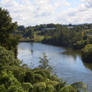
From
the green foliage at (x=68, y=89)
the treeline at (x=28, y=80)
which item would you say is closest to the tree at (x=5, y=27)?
the treeline at (x=28, y=80)

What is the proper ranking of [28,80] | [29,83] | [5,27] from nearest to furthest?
1. [29,83]
2. [28,80]
3. [5,27]

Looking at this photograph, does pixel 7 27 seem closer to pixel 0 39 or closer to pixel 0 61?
pixel 0 39

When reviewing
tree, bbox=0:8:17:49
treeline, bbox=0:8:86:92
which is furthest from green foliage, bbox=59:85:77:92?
tree, bbox=0:8:17:49

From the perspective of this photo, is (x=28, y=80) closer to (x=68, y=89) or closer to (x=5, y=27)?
(x=68, y=89)

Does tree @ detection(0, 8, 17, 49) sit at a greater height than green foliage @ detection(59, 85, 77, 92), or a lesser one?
greater

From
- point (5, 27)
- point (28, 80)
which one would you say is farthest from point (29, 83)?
point (5, 27)

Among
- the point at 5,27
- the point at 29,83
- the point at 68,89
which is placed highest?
the point at 5,27

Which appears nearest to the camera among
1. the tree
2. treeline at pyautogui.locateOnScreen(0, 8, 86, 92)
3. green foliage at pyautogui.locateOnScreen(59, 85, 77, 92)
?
green foliage at pyautogui.locateOnScreen(59, 85, 77, 92)

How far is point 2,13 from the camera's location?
30.9 metres

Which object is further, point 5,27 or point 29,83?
point 5,27

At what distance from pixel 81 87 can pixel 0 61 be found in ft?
32.0

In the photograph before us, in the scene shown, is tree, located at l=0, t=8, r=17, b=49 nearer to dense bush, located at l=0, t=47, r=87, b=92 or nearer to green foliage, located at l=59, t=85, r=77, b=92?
dense bush, located at l=0, t=47, r=87, b=92

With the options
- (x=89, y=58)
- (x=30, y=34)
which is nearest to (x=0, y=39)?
(x=89, y=58)

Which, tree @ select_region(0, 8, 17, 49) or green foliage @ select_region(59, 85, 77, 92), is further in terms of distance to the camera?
tree @ select_region(0, 8, 17, 49)
